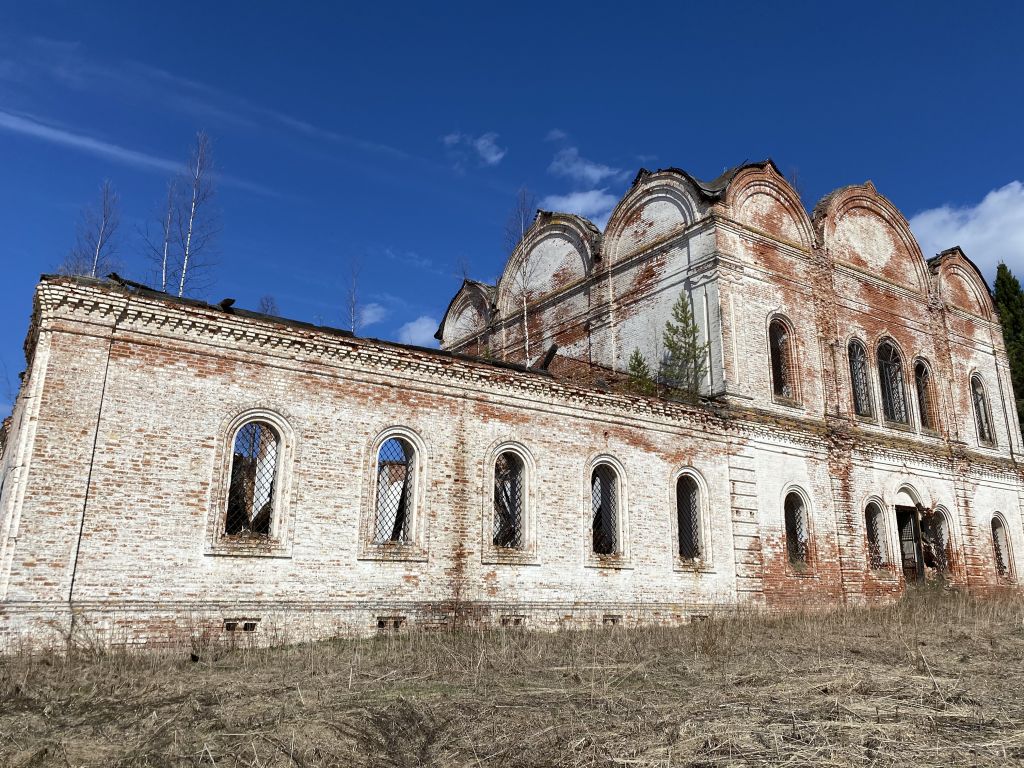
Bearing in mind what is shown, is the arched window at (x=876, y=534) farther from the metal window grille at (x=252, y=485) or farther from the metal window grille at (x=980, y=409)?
the metal window grille at (x=252, y=485)

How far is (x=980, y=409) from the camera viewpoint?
25.7 metres

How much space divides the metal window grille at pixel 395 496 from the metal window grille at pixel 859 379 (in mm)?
13433

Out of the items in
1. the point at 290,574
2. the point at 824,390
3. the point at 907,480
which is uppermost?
the point at 824,390

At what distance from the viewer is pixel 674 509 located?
1719 centimetres

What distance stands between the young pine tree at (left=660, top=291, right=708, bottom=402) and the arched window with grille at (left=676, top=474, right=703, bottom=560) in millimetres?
2405

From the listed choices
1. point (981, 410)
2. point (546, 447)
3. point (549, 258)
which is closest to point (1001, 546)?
point (981, 410)

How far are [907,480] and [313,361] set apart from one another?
17.0m

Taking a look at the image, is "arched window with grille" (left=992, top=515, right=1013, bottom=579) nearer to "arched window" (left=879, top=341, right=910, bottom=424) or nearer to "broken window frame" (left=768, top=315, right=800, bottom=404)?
"arched window" (left=879, top=341, right=910, bottom=424)

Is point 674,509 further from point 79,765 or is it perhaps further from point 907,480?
point 79,765

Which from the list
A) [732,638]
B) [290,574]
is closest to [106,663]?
[290,574]

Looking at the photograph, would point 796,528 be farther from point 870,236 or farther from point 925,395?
point 870,236

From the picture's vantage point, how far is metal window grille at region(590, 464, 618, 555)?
54.3ft

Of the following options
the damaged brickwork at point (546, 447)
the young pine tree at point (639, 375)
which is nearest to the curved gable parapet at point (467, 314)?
the damaged brickwork at point (546, 447)

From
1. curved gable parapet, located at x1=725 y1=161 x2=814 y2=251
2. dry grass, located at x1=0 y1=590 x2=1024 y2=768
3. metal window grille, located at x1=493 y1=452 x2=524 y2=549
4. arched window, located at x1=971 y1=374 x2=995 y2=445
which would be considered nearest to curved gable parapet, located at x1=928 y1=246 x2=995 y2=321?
arched window, located at x1=971 y1=374 x2=995 y2=445
